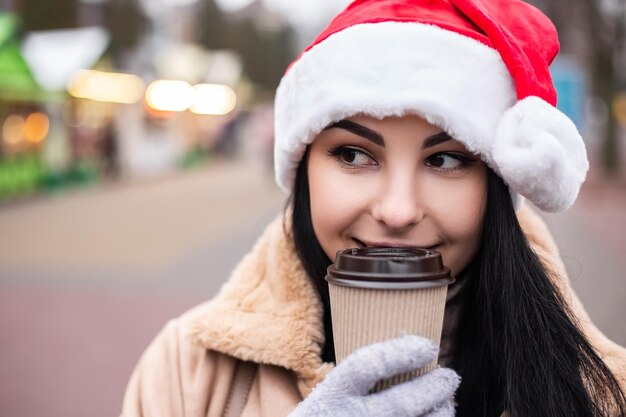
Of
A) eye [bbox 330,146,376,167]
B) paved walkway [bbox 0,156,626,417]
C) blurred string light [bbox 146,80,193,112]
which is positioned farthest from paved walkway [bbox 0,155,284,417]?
blurred string light [bbox 146,80,193,112]

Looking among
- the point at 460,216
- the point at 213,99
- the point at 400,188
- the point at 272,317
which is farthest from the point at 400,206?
the point at 213,99

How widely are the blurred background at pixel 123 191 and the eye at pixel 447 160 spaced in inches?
34.1

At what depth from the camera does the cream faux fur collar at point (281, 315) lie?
1606 millimetres

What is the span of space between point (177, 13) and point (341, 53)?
41485 millimetres

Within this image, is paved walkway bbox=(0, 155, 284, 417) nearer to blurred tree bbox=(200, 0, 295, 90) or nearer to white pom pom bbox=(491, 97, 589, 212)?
white pom pom bbox=(491, 97, 589, 212)

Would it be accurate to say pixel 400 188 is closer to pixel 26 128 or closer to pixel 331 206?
pixel 331 206

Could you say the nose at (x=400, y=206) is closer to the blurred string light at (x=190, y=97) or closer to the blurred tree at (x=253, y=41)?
the blurred string light at (x=190, y=97)

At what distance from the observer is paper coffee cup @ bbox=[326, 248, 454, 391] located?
1.24 metres

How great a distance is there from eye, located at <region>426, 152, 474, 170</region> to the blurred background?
2.84 feet

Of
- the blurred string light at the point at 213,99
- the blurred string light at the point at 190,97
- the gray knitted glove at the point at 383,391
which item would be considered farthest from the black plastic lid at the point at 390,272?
the blurred string light at the point at 213,99

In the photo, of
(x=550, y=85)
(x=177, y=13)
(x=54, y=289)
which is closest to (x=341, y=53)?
(x=550, y=85)

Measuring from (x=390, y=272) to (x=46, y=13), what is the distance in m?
19.1

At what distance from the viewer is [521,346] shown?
5.05ft

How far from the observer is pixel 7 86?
15109 millimetres
